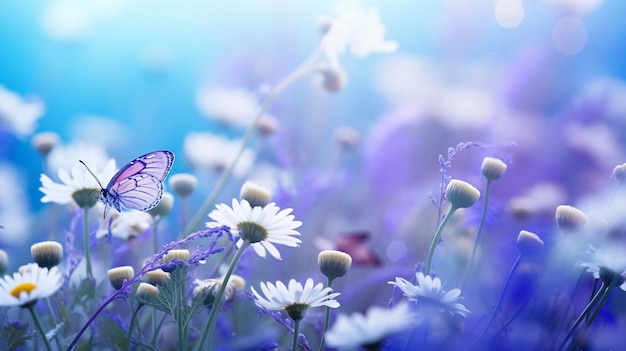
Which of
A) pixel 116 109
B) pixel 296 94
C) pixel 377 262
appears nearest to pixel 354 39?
pixel 377 262

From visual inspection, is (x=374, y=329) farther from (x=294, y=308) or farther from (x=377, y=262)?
(x=377, y=262)

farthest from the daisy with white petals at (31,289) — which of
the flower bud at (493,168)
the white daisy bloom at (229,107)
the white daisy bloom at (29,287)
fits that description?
the white daisy bloom at (229,107)

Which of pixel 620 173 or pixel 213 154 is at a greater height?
pixel 213 154

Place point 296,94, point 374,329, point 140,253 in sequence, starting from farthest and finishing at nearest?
point 296,94
point 140,253
point 374,329

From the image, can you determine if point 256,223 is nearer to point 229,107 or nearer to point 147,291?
point 147,291

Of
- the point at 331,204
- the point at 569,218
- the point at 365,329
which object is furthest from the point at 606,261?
the point at 331,204

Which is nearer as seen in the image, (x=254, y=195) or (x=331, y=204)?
(x=254, y=195)

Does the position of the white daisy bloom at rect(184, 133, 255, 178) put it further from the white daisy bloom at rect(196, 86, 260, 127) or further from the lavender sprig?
the lavender sprig
